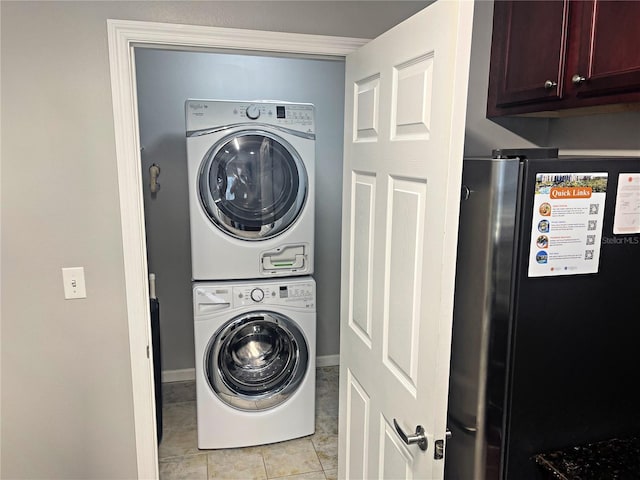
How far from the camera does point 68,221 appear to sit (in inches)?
68.6

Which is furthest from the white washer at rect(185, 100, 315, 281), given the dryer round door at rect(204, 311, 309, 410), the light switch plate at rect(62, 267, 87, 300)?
the light switch plate at rect(62, 267, 87, 300)

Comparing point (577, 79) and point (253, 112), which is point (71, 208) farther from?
point (577, 79)

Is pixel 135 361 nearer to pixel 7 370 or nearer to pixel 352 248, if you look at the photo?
pixel 7 370

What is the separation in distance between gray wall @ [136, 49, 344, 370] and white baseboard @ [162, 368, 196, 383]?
0.11 feet

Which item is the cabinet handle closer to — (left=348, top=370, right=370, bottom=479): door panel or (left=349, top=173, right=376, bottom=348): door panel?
(left=349, top=173, right=376, bottom=348): door panel

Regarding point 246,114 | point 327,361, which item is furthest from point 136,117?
point 327,361

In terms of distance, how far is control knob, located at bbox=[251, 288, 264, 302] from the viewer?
101 inches

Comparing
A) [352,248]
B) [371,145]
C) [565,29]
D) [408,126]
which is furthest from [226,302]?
[565,29]

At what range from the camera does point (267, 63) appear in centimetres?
321

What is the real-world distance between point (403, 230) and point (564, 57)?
795 mm

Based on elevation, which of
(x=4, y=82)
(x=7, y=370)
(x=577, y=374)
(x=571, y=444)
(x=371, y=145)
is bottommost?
(x=571, y=444)

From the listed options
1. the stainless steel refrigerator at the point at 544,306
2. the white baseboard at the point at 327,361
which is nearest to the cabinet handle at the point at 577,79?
the stainless steel refrigerator at the point at 544,306

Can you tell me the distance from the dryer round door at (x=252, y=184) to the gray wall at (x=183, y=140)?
804 millimetres

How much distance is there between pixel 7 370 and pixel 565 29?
7.22 feet
